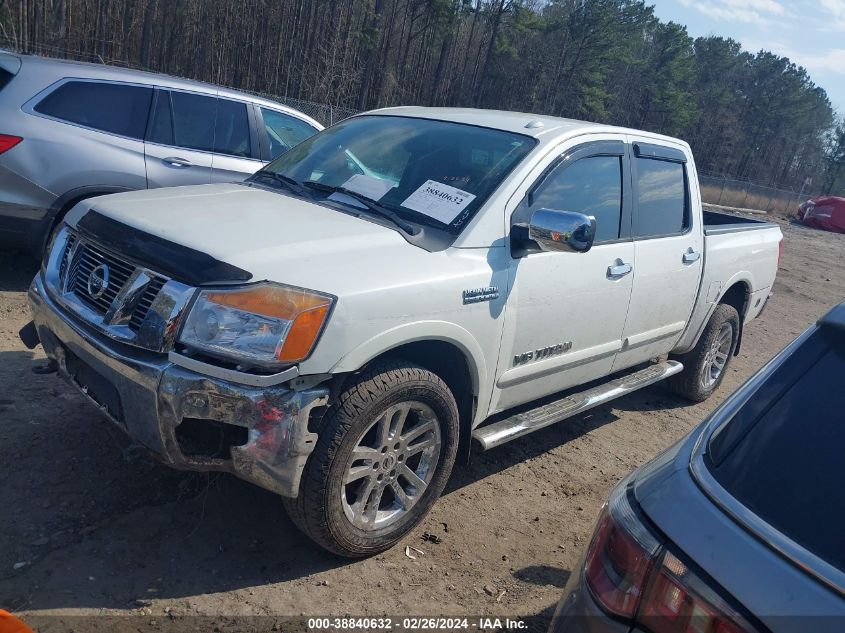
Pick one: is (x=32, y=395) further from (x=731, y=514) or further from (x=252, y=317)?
(x=731, y=514)

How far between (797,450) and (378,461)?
5.73 ft

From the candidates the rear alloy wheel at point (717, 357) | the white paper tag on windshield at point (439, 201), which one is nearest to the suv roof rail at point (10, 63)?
the white paper tag on windshield at point (439, 201)

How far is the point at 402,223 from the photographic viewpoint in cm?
A: 326

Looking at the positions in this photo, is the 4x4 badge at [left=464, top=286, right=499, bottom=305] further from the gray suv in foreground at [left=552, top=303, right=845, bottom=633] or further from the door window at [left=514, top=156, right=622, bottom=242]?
the gray suv in foreground at [left=552, top=303, right=845, bottom=633]

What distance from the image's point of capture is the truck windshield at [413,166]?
339 cm

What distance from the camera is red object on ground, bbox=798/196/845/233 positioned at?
2950cm

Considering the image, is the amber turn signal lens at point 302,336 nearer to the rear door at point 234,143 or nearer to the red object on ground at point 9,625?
the red object on ground at point 9,625

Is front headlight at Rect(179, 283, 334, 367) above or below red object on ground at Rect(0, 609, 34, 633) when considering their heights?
above

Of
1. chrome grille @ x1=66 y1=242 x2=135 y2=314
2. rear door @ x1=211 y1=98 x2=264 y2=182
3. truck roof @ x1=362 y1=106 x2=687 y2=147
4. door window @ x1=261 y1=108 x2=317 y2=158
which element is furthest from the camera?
door window @ x1=261 y1=108 x2=317 y2=158

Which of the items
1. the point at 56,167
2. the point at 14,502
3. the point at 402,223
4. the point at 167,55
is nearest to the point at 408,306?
the point at 402,223

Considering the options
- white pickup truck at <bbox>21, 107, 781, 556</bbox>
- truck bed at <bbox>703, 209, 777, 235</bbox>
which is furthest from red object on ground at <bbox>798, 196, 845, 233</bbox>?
white pickup truck at <bbox>21, 107, 781, 556</bbox>

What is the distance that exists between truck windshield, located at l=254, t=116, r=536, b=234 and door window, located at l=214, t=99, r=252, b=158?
2.61 meters

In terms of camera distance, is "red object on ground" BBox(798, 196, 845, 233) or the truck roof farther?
"red object on ground" BBox(798, 196, 845, 233)

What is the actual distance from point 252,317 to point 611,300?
2251 millimetres
